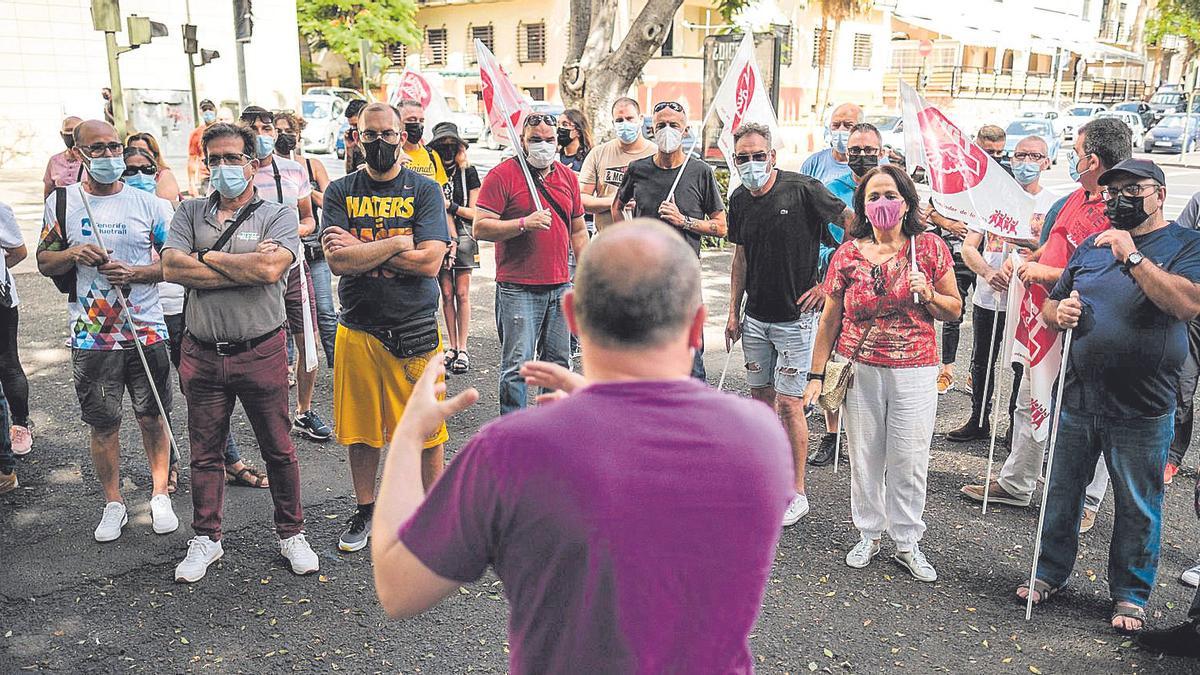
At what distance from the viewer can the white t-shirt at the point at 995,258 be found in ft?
20.6

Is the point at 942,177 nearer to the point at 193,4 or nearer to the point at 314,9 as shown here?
the point at 193,4

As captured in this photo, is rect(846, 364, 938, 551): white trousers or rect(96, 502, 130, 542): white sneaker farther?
rect(96, 502, 130, 542): white sneaker

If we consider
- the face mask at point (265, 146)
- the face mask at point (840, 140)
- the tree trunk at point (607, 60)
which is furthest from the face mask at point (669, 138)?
the tree trunk at point (607, 60)

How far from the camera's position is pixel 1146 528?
4.05 meters

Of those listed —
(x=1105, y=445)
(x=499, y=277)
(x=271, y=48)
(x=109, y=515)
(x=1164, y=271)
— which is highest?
(x=271, y=48)

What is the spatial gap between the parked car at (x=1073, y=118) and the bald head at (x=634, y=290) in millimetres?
33858

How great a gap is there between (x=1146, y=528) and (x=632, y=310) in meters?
3.42

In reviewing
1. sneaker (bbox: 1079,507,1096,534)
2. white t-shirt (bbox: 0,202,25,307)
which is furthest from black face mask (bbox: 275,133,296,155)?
sneaker (bbox: 1079,507,1096,534)

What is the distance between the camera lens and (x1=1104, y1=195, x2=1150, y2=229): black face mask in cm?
385

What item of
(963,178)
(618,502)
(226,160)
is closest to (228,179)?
(226,160)

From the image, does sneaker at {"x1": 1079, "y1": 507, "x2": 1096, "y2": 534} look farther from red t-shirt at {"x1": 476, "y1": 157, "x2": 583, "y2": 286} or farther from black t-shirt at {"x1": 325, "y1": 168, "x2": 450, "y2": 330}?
black t-shirt at {"x1": 325, "y1": 168, "x2": 450, "y2": 330}

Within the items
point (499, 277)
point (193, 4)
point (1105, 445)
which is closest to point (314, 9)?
point (193, 4)

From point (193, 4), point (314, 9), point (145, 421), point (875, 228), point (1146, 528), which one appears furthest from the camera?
point (314, 9)

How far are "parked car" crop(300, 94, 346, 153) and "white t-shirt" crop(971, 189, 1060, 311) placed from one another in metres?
22.4
